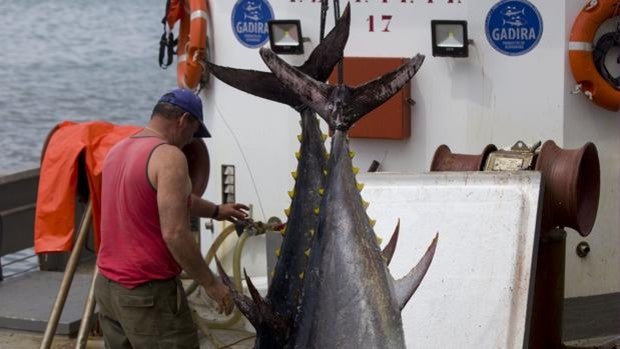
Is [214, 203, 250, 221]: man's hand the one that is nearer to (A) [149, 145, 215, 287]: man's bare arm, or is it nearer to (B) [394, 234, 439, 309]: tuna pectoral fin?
(A) [149, 145, 215, 287]: man's bare arm

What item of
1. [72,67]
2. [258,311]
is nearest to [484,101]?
[258,311]

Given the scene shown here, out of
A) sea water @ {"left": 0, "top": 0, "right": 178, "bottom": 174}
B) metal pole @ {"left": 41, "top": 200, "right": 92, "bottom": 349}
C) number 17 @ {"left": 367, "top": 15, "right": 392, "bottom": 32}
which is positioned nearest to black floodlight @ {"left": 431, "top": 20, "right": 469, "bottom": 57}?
number 17 @ {"left": 367, "top": 15, "right": 392, "bottom": 32}

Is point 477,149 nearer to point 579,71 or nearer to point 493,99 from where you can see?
point 493,99

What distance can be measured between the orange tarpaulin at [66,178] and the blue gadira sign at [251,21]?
0.88m

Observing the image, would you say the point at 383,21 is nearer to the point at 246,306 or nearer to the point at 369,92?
the point at 369,92

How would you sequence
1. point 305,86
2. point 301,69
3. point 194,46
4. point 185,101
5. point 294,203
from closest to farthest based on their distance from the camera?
point 305,86 < point 294,203 < point 301,69 < point 185,101 < point 194,46

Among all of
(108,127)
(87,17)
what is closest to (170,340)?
(108,127)

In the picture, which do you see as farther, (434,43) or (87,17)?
(87,17)

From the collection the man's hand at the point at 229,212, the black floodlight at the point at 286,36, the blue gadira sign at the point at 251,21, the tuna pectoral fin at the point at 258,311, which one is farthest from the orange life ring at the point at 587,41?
the tuna pectoral fin at the point at 258,311

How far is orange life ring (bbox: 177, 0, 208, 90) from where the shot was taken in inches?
288

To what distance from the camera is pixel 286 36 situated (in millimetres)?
7121

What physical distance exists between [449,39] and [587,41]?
71 centimetres

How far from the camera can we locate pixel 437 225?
6027mm

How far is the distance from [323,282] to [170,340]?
1.41 metres
